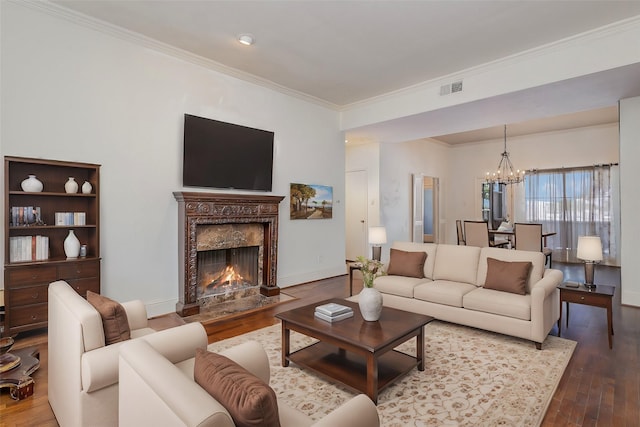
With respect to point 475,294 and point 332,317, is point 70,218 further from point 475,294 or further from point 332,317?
point 475,294

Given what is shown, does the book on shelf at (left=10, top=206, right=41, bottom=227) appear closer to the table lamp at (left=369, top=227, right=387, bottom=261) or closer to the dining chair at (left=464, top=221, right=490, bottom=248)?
the table lamp at (left=369, top=227, right=387, bottom=261)

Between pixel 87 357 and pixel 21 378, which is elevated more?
pixel 87 357

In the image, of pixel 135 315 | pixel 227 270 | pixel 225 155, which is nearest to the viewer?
pixel 135 315

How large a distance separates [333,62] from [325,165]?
6.90 feet

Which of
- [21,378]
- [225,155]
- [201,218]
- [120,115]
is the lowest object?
[21,378]

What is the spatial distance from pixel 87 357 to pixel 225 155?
3.51 m

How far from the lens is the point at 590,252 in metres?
3.51

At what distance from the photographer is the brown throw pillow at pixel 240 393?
1035 mm

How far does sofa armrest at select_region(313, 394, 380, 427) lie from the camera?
115 centimetres

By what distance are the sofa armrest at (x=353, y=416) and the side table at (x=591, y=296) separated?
3.22 m

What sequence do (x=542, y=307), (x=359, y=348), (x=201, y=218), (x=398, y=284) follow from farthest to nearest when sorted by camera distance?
1. (x=201, y=218)
2. (x=398, y=284)
3. (x=542, y=307)
4. (x=359, y=348)

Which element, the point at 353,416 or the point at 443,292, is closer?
the point at 353,416

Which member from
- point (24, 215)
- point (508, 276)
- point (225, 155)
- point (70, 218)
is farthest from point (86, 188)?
point (508, 276)

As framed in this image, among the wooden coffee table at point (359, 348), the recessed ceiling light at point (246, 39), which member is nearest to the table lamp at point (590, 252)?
the wooden coffee table at point (359, 348)
